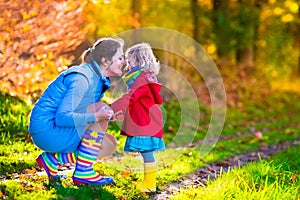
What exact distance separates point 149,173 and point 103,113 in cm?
86

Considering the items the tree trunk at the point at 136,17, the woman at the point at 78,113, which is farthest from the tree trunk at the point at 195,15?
the woman at the point at 78,113

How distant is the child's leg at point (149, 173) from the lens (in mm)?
5285

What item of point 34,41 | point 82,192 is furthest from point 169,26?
point 82,192

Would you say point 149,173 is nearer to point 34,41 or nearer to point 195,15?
point 34,41

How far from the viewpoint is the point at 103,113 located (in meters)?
4.88

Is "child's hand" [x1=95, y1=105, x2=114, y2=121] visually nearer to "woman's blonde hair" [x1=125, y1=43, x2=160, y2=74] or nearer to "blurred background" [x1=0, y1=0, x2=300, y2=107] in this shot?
"woman's blonde hair" [x1=125, y1=43, x2=160, y2=74]

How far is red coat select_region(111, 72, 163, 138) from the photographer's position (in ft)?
17.0

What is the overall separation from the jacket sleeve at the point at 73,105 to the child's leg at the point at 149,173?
0.73 m

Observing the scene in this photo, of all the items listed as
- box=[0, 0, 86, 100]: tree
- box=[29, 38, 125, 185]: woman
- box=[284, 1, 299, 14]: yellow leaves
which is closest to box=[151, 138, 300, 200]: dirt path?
box=[29, 38, 125, 185]: woman

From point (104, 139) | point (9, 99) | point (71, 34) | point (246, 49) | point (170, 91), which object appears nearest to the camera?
point (104, 139)

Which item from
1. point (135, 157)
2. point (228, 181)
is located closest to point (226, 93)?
point (135, 157)

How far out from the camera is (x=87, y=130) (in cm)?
499

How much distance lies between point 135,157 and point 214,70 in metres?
9.11

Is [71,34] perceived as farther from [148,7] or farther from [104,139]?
[148,7]
